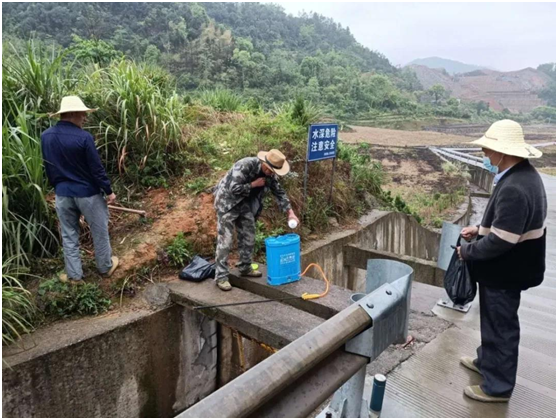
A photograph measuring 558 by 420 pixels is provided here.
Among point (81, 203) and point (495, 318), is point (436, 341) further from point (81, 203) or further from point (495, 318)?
point (81, 203)

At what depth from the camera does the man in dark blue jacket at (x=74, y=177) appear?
141 inches

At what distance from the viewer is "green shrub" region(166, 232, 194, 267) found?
4.59 metres

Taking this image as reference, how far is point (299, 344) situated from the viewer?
1.91 m

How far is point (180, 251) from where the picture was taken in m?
4.64

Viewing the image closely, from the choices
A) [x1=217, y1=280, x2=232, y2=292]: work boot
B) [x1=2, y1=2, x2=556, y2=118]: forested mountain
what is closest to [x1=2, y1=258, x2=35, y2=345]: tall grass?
[x1=217, y1=280, x2=232, y2=292]: work boot

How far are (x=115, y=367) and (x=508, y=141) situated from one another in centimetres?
390

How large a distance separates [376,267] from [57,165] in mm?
3092

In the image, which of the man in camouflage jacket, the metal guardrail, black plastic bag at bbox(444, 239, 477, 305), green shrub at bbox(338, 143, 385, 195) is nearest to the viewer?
the metal guardrail

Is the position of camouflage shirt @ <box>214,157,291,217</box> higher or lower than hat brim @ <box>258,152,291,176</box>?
lower

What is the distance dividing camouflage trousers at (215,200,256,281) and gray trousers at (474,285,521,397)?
243 cm

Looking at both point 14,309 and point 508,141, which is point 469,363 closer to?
point 508,141

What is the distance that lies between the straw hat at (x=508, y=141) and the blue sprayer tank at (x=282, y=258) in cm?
215

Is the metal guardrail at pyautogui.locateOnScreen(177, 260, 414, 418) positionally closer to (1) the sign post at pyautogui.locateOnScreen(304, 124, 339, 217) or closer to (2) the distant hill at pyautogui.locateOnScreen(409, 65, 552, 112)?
(1) the sign post at pyautogui.locateOnScreen(304, 124, 339, 217)

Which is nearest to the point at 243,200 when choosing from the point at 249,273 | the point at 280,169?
the point at 280,169
